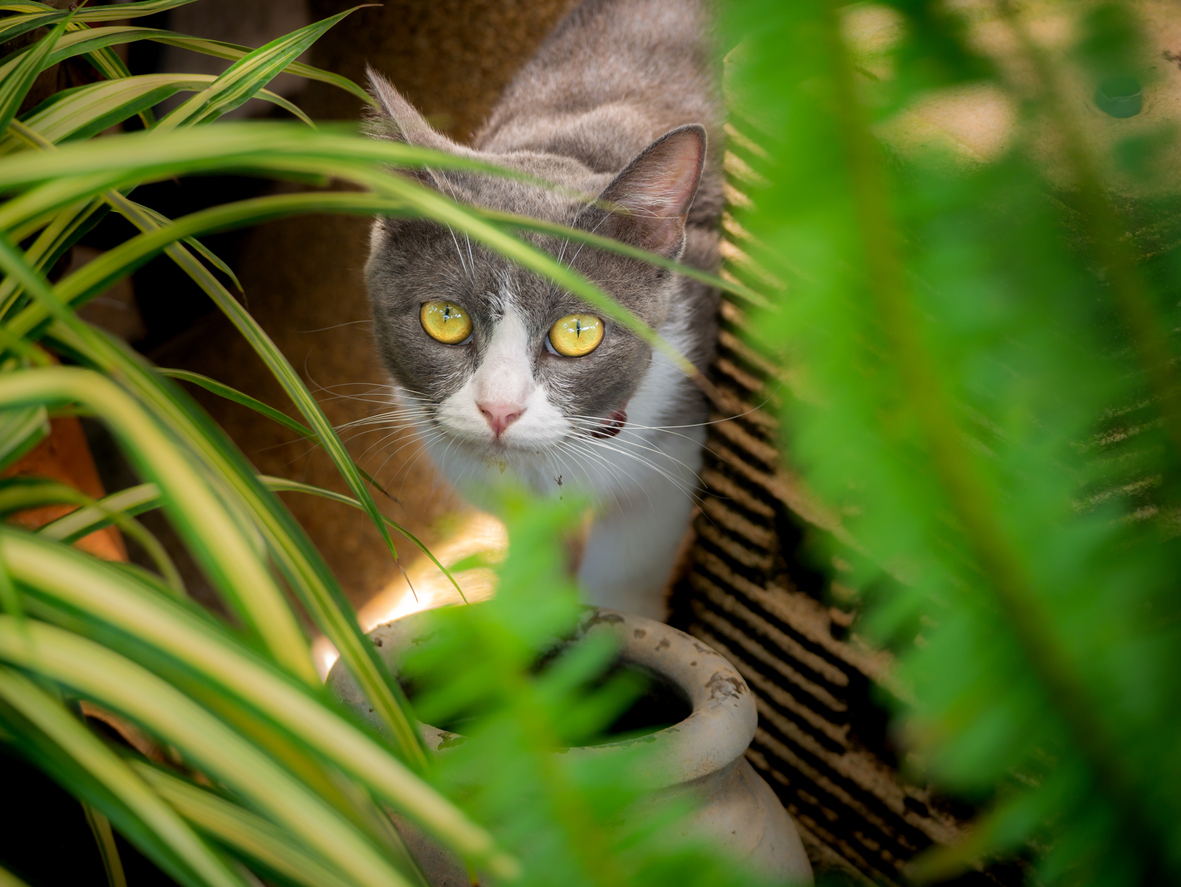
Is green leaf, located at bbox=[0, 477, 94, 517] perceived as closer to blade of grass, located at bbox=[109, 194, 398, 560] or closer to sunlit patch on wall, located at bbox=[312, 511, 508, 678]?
blade of grass, located at bbox=[109, 194, 398, 560]

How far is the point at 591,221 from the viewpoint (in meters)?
0.88

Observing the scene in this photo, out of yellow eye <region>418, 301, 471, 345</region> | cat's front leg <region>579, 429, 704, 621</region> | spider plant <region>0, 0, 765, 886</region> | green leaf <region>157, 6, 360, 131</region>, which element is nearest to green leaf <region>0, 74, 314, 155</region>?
green leaf <region>157, 6, 360, 131</region>

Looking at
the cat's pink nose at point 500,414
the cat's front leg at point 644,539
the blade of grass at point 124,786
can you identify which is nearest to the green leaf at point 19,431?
the blade of grass at point 124,786

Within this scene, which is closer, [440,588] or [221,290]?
[221,290]

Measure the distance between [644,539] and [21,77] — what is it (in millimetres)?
941

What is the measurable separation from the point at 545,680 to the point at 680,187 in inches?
31.2

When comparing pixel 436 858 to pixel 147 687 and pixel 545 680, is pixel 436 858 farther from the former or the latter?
pixel 545 680

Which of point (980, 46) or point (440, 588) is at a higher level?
point (440, 588)

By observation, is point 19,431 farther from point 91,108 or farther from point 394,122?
point 394,122

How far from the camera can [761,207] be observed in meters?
0.13

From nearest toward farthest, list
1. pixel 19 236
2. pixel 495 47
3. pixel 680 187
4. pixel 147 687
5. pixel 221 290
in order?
pixel 147 687 < pixel 19 236 < pixel 221 290 < pixel 680 187 < pixel 495 47

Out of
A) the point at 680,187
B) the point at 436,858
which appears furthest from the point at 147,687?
the point at 680,187

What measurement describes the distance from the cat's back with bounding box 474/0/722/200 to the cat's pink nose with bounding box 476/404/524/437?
43cm

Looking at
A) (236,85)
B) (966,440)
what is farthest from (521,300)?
(966,440)
